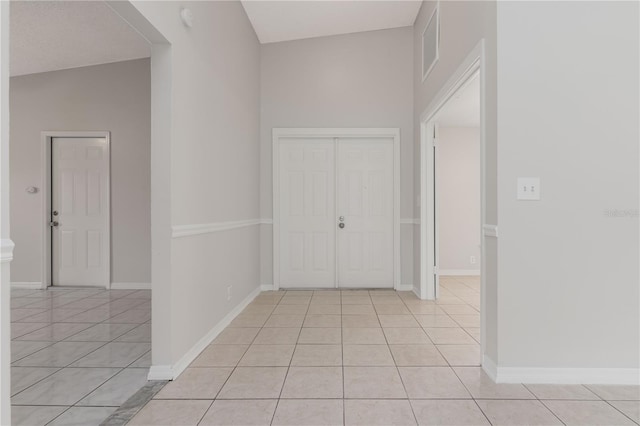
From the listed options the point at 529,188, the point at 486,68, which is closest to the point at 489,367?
the point at 529,188

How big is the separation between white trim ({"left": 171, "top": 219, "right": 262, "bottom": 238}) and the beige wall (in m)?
1.85

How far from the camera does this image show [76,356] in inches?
100

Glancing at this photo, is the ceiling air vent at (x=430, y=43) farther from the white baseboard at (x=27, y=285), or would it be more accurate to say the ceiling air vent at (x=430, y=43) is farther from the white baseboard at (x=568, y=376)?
the white baseboard at (x=27, y=285)

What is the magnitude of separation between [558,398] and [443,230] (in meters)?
3.94

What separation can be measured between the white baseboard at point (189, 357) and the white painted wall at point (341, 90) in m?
1.51

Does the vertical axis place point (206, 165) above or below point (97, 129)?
below

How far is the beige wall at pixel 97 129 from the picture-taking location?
4695mm

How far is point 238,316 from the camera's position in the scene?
3494 mm

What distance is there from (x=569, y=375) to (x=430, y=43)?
10.4 feet

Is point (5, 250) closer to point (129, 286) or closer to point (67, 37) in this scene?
point (67, 37)

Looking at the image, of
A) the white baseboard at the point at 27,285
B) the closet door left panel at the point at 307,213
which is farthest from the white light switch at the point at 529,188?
the white baseboard at the point at 27,285

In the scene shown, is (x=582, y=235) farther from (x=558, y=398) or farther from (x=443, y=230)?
(x=443, y=230)

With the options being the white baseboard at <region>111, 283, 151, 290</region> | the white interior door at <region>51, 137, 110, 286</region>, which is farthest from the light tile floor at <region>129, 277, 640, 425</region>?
the white interior door at <region>51, 137, 110, 286</region>

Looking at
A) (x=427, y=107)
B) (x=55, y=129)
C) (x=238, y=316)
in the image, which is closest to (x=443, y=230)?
(x=427, y=107)
